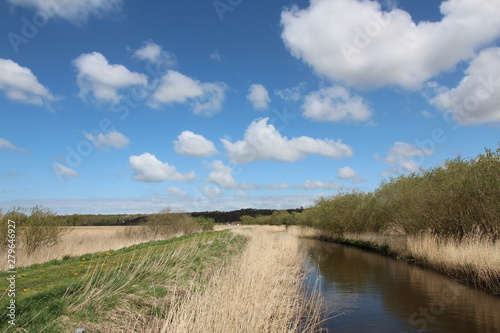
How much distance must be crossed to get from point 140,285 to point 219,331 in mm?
4572

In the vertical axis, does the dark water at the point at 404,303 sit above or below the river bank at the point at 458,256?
below

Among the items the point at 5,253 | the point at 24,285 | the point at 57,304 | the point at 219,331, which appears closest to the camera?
the point at 219,331

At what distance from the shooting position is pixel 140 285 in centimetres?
983

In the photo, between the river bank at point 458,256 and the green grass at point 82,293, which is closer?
the green grass at point 82,293

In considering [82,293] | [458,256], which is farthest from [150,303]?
[458,256]

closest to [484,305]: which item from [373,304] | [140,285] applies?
[373,304]

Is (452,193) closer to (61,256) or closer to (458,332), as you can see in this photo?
(458,332)

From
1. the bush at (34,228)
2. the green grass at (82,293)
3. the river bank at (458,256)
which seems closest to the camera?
the green grass at (82,293)

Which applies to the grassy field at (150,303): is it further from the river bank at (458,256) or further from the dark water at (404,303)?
the river bank at (458,256)

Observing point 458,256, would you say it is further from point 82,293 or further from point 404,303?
point 82,293

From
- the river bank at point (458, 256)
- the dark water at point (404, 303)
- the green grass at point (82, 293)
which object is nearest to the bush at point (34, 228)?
the green grass at point (82, 293)

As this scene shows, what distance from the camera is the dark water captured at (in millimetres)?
9648

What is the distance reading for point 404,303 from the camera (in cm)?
1211

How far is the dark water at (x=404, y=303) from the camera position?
380 inches
